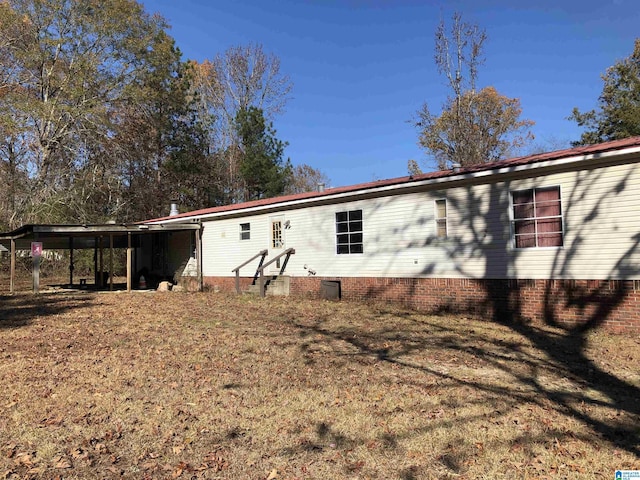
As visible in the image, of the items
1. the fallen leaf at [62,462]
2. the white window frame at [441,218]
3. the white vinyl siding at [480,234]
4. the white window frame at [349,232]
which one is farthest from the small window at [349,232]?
the fallen leaf at [62,462]

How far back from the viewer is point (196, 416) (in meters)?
4.46

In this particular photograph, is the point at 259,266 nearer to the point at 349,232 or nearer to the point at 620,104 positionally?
the point at 349,232

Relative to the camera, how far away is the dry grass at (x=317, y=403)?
3.53m

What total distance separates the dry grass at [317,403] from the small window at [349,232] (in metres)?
3.97

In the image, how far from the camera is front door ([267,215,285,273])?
1440cm

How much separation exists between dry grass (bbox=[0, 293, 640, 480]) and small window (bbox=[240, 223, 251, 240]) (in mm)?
7476

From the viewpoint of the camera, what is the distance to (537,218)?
29.5ft

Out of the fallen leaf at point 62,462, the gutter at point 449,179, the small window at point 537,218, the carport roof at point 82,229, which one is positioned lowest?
the fallen leaf at point 62,462

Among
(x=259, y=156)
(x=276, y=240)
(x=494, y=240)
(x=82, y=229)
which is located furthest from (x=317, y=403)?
(x=259, y=156)

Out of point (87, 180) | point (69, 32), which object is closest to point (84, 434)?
point (87, 180)

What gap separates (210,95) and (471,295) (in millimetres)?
28006

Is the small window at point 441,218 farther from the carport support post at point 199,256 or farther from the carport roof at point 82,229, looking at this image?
the carport roof at point 82,229

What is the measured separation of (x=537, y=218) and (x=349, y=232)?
194 inches

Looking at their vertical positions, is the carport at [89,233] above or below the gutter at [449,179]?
below
